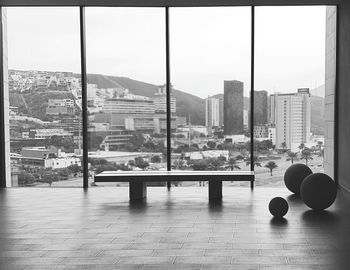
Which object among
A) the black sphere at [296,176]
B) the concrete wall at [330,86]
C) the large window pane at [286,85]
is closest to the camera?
the black sphere at [296,176]

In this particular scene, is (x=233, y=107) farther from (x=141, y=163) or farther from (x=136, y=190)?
(x=136, y=190)

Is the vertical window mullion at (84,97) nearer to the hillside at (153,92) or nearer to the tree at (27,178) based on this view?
the hillside at (153,92)

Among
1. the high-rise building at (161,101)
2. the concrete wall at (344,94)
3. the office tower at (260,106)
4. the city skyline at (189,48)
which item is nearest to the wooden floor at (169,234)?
the concrete wall at (344,94)

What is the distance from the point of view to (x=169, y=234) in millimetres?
5000

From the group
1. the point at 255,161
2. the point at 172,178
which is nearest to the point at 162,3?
the point at 172,178

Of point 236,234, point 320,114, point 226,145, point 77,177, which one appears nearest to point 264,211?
point 236,234

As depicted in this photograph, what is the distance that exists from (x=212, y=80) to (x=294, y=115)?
4.70 feet

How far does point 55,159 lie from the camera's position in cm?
855

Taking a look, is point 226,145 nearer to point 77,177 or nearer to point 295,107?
point 295,107

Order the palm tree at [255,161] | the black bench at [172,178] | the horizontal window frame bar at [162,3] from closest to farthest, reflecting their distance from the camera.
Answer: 1. the black bench at [172,178]
2. the horizontal window frame bar at [162,3]
3. the palm tree at [255,161]

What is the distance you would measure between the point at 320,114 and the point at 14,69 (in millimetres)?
5068

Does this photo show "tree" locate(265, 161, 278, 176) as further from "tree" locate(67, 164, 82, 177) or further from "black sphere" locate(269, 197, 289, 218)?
"tree" locate(67, 164, 82, 177)

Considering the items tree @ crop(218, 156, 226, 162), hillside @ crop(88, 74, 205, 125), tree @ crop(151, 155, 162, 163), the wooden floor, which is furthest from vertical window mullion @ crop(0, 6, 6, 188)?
tree @ crop(218, 156, 226, 162)

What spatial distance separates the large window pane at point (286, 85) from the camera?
825 centimetres
